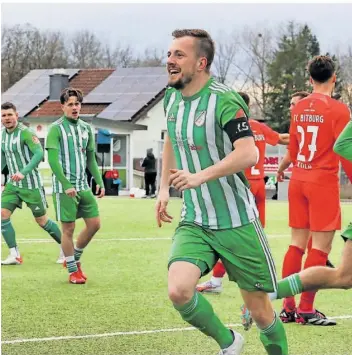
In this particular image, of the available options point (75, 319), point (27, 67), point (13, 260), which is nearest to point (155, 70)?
point (27, 67)

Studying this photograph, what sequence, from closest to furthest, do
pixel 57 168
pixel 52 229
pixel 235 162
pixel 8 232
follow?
pixel 235 162
pixel 57 168
pixel 8 232
pixel 52 229

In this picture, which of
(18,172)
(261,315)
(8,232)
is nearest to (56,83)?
(8,232)

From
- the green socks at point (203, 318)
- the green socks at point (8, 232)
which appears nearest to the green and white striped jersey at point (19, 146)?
the green socks at point (8, 232)

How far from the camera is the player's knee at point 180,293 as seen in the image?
5.25m

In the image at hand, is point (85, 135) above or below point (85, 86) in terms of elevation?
above

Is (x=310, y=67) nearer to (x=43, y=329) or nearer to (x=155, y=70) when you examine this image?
(x=43, y=329)

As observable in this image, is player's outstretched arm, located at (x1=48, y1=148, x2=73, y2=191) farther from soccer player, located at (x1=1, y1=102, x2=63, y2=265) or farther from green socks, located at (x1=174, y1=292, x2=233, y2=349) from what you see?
green socks, located at (x1=174, y1=292, x2=233, y2=349)

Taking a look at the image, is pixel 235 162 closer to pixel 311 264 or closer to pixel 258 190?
pixel 311 264

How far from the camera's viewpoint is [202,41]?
5.57 metres

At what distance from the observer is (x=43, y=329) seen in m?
7.16

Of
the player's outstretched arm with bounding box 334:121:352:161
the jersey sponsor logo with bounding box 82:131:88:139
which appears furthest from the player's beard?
the jersey sponsor logo with bounding box 82:131:88:139

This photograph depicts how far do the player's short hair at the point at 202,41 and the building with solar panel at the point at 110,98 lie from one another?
3613cm

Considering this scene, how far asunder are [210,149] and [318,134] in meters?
2.18

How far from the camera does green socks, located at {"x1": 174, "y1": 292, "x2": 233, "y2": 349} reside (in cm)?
536
